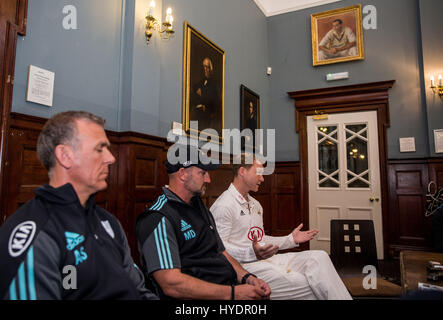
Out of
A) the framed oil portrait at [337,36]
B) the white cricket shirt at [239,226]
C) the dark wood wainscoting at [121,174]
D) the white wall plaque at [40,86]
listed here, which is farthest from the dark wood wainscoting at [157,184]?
the framed oil portrait at [337,36]

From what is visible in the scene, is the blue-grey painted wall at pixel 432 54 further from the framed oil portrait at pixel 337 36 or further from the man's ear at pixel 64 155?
the man's ear at pixel 64 155

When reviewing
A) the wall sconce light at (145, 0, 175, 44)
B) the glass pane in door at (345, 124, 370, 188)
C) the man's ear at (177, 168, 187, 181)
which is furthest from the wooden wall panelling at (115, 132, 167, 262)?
the glass pane in door at (345, 124, 370, 188)

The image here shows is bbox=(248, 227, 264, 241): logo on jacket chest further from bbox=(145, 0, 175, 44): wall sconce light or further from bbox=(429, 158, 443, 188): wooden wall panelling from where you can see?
bbox=(429, 158, 443, 188): wooden wall panelling

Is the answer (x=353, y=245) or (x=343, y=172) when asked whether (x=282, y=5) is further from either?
(x=353, y=245)

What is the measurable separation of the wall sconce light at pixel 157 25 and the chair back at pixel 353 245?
250cm

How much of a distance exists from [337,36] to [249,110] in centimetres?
226

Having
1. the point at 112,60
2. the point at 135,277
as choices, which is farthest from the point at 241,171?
the point at 135,277

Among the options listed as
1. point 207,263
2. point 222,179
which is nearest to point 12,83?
point 207,263

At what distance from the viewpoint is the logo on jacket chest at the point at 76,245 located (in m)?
0.99

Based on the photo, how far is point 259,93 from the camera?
18.7 feet

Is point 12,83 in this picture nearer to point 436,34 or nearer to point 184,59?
point 184,59

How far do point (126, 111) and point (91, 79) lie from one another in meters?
0.38

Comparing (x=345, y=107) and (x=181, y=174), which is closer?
(x=181, y=174)

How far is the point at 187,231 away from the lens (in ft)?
5.46
